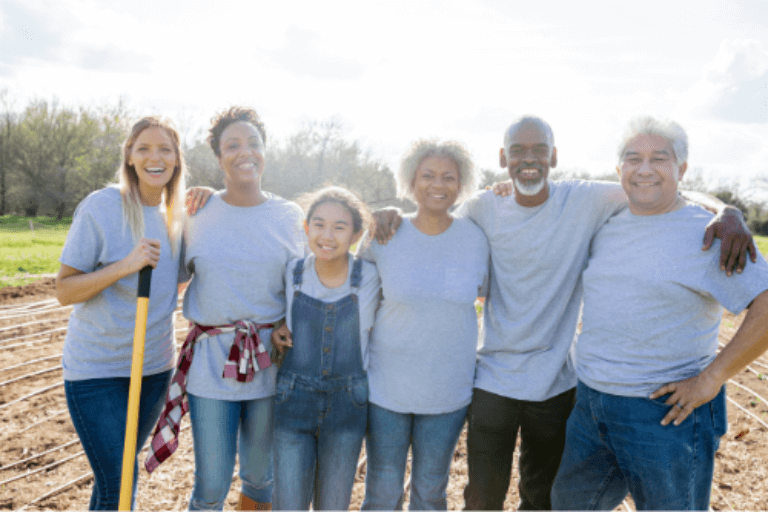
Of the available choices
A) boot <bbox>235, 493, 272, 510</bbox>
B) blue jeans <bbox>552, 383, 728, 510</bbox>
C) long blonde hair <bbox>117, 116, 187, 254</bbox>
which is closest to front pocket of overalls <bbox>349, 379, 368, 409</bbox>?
boot <bbox>235, 493, 272, 510</bbox>

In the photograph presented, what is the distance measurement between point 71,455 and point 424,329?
11.1 feet

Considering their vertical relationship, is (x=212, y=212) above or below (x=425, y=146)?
below

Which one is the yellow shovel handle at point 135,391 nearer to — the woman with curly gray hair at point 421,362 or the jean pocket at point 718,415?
the woman with curly gray hair at point 421,362

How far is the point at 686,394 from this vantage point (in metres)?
2.16

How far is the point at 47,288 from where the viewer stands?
960 cm

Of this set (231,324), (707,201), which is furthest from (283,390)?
(707,201)

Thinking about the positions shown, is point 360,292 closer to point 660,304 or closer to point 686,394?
point 660,304

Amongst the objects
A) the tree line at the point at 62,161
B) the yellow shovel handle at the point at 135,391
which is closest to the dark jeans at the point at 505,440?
the yellow shovel handle at the point at 135,391

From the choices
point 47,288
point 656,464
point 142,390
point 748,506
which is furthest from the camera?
point 47,288

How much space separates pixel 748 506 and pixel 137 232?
4.41 m

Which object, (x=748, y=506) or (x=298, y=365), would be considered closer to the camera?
(x=298, y=365)

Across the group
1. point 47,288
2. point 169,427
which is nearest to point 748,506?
point 169,427

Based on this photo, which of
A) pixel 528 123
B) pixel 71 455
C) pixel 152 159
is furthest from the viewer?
pixel 71 455

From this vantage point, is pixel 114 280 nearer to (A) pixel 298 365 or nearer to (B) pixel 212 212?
(B) pixel 212 212
